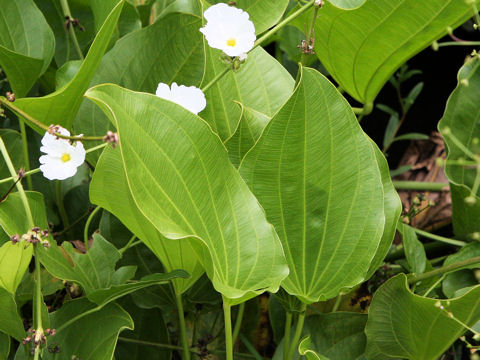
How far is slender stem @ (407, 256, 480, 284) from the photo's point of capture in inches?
24.2

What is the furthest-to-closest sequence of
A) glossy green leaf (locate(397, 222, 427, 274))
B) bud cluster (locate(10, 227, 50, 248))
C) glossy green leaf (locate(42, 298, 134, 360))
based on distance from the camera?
1. glossy green leaf (locate(397, 222, 427, 274))
2. glossy green leaf (locate(42, 298, 134, 360))
3. bud cluster (locate(10, 227, 50, 248))

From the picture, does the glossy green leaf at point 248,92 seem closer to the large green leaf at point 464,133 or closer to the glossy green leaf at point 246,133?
the glossy green leaf at point 246,133

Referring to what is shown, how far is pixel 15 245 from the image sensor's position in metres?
0.55

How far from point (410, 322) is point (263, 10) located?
1.23ft

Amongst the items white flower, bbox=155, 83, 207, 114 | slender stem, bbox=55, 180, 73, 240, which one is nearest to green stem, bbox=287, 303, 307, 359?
white flower, bbox=155, 83, 207, 114

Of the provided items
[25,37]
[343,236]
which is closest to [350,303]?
[343,236]

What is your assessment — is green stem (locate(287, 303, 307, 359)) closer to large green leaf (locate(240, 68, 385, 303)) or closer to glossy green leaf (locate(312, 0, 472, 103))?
large green leaf (locate(240, 68, 385, 303))

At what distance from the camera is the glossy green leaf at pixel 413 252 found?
0.71 m

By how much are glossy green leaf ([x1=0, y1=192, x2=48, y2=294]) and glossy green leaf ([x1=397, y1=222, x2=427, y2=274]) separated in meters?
0.39

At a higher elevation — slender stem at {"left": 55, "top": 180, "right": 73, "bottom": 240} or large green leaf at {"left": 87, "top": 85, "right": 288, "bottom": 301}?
slender stem at {"left": 55, "top": 180, "right": 73, "bottom": 240}

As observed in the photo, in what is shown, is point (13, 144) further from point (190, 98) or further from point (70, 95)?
point (190, 98)

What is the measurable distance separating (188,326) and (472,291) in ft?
1.37

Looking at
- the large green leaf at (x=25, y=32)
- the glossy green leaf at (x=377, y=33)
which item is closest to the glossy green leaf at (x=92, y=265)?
the large green leaf at (x=25, y=32)

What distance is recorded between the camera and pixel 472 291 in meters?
0.56
